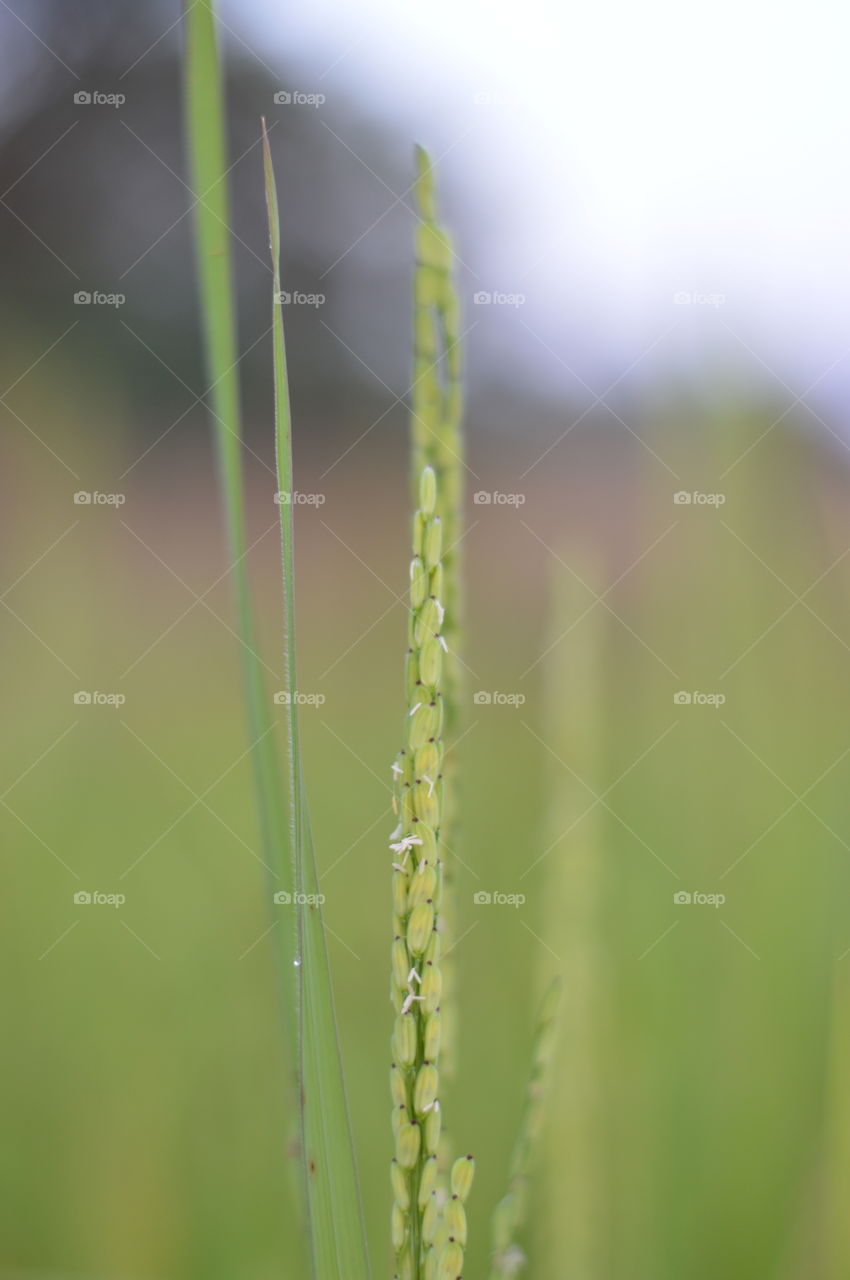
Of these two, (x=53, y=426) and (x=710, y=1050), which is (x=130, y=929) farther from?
(x=53, y=426)

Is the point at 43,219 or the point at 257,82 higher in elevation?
the point at 257,82

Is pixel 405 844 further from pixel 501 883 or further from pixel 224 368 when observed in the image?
pixel 501 883

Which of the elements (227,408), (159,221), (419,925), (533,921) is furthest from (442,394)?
(159,221)

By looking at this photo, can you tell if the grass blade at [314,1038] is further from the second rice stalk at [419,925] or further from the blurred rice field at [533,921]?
the blurred rice field at [533,921]

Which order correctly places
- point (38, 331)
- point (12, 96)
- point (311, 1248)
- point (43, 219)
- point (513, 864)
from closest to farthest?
point (311, 1248) → point (513, 864) → point (38, 331) → point (12, 96) → point (43, 219)

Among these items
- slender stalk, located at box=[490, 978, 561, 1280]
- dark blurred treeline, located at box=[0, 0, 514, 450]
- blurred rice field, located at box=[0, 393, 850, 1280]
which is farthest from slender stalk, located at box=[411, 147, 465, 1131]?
dark blurred treeline, located at box=[0, 0, 514, 450]

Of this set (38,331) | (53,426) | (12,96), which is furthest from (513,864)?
(12,96)

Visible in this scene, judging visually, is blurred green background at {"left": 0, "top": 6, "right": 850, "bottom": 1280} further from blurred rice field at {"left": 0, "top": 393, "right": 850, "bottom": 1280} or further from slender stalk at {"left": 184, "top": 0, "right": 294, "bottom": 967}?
slender stalk at {"left": 184, "top": 0, "right": 294, "bottom": 967}
